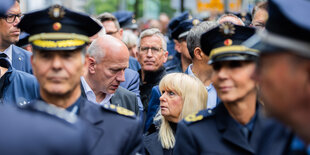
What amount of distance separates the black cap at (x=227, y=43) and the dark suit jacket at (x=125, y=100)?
1.45 m

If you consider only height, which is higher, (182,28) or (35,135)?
(35,135)

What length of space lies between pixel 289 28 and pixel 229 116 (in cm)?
151

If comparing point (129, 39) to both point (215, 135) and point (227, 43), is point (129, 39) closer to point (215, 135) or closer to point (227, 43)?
point (227, 43)

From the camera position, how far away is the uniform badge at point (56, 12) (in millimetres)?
3494

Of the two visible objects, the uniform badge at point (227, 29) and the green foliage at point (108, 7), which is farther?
the green foliage at point (108, 7)

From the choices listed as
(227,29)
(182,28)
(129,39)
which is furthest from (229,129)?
(129,39)

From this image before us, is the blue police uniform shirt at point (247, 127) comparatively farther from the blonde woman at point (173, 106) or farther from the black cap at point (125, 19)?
the black cap at point (125, 19)

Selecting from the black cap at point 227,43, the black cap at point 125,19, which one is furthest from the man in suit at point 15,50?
the black cap at point 125,19

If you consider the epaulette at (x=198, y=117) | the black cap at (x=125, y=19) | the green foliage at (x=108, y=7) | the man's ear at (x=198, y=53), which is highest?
the epaulette at (x=198, y=117)

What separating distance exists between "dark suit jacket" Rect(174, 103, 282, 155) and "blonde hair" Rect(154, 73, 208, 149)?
35.1 inches

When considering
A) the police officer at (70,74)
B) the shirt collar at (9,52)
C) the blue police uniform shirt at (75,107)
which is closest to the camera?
the police officer at (70,74)

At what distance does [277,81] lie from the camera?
7.18ft

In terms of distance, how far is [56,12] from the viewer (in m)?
3.51

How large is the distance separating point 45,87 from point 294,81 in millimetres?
1886
